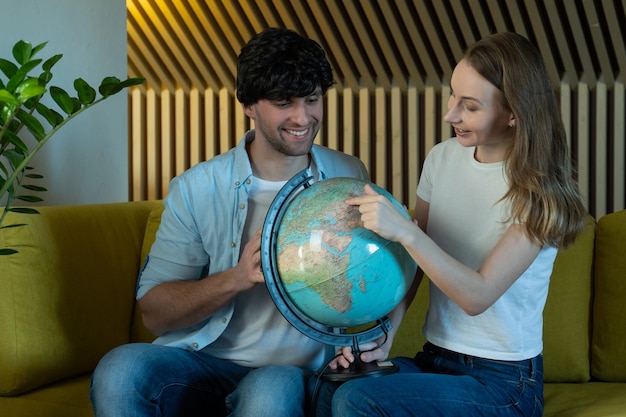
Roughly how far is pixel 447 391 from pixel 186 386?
66cm

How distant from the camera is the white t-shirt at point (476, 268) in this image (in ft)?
6.63

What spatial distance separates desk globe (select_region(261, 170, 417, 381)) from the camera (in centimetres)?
184

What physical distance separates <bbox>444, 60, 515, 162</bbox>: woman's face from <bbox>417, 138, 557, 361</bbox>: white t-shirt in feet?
0.36

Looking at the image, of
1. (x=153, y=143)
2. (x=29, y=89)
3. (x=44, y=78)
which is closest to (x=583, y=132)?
(x=153, y=143)

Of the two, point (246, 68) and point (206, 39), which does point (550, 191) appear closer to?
point (246, 68)

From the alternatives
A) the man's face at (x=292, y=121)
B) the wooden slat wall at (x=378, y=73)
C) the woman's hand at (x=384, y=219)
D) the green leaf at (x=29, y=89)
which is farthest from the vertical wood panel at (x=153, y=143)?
the woman's hand at (x=384, y=219)

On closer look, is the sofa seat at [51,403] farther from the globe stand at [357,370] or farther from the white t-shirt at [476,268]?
the white t-shirt at [476,268]

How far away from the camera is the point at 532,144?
1.96 meters

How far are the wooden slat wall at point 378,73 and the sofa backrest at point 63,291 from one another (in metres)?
3.18

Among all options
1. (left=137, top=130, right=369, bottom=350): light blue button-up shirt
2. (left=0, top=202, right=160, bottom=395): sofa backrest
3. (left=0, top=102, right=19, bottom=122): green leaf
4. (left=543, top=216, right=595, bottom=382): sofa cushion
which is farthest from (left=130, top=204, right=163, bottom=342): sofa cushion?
(left=543, top=216, right=595, bottom=382): sofa cushion

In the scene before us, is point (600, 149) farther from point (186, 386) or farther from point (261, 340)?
point (186, 386)

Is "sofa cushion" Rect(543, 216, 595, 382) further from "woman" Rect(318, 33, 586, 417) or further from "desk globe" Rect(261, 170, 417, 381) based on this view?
"desk globe" Rect(261, 170, 417, 381)

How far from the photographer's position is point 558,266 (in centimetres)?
262

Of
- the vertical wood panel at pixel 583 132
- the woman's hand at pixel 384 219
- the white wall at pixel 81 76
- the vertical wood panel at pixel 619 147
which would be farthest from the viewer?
the vertical wood panel at pixel 583 132
